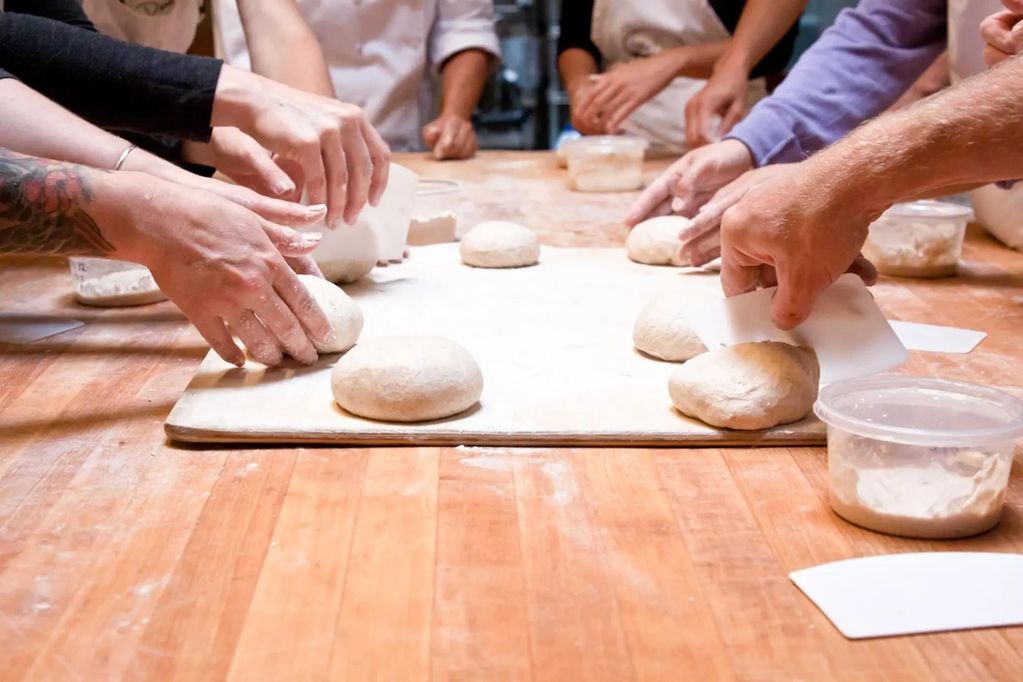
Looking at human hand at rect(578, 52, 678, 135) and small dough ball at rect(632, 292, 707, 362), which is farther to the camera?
human hand at rect(578, 52, 678, 135)

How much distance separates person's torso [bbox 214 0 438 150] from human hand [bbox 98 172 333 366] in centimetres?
207

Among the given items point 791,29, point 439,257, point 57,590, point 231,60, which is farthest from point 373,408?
point 791,29

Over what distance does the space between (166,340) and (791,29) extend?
2.47 m

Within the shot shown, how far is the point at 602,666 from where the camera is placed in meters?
0.84

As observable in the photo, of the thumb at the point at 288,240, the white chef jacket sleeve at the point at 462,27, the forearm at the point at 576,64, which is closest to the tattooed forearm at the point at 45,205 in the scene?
the thumb at the point at 288,240

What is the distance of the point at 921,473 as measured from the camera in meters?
1.05

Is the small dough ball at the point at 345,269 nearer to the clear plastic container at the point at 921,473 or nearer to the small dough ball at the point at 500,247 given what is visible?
the small dough ball at the point at 500,247

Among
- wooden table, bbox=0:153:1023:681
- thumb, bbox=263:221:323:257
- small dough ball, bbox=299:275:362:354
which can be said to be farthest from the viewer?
small dough ball, bbox=299:275:362:354

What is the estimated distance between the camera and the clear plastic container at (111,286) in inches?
74.8

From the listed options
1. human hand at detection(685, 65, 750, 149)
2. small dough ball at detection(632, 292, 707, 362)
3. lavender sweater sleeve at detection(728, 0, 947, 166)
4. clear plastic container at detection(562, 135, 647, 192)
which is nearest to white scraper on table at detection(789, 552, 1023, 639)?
small dough ball at detection(632, 292, 707, 362)

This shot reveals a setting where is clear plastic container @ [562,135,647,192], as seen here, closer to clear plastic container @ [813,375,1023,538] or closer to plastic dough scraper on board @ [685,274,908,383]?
plastic dough scraper on board @ [685,274,908,383]

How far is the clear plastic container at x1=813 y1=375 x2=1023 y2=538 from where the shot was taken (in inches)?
40.6

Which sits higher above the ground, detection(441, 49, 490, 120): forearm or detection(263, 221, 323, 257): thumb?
detection(263, 221, 323, 257): thumb

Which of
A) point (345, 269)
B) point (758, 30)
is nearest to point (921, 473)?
point (345, 269)
